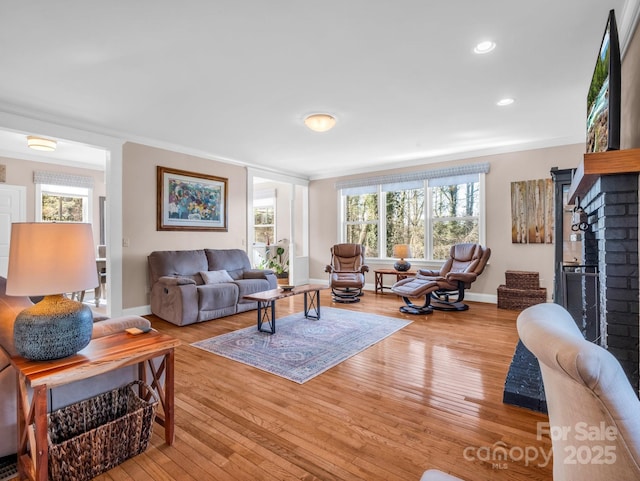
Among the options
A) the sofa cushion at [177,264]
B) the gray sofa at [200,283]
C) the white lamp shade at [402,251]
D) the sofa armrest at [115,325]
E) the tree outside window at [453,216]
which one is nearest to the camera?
the sofa armrest at [115,325]

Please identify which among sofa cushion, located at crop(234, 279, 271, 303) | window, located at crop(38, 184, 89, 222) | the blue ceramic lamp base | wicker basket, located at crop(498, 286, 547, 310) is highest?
window, located at crop(38, 184, 89, 222)

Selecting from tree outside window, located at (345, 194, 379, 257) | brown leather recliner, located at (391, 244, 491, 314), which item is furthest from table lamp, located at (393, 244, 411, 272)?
tree outside window, located at (345, 194, 379, 257)

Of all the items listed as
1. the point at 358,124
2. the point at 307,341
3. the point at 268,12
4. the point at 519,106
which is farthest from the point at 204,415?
the point at 519,106

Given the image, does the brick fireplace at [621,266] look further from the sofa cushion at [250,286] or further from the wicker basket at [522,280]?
the sofa cushion at [250,286]

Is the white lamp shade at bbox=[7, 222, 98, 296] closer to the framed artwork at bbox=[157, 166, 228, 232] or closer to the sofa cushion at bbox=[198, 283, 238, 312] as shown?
the sofa cushion at bbox=[198, 283, 238, 312]

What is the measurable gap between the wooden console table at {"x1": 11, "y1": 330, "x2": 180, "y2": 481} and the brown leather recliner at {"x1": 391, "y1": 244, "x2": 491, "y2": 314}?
3.53 metres

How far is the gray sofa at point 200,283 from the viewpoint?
4.25 m

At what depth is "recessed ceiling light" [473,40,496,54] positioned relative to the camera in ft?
8.08

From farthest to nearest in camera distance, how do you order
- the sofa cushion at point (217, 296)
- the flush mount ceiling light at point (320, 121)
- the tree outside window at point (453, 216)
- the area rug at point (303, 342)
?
the tree outside window at point (453, 216) < the sofa cushion at point (217, 296) < the flush mount ceiling light at point (320, 121) < the area rug at point (303, 342)

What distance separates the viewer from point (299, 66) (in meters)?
2.77

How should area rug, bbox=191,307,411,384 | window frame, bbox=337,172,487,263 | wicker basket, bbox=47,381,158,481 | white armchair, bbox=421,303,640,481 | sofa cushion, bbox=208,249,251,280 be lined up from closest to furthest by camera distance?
1. white armchair, bbox=421,303,640,481
2. wicker basket, bbox=47,381,158,481
3. area rug, bbox=191,307,411,384
4. sofa cushion, bbox=208,249,251,280
5. window frame, bbox=337,172,487,263

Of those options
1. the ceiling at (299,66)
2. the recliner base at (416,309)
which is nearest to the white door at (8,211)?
the ceiling at (299,66)

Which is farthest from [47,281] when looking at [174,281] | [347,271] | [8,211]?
[8,211]

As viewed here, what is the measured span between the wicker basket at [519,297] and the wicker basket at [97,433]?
16.0 ft
